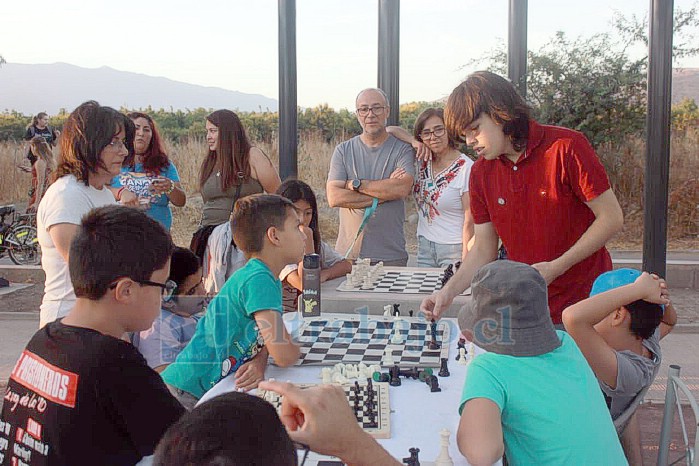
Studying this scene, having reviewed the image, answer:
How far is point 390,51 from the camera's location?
5570 millimetres

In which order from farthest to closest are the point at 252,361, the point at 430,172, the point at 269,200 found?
1. the point at 430,172
2. the point at 269,200
3. the point at 252,361

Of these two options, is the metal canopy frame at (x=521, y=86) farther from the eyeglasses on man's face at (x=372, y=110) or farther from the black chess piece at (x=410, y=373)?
the black chess piece at (x=410, y=373)

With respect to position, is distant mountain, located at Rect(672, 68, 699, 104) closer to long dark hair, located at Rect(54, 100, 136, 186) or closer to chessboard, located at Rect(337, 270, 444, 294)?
chessboard, located at Rect(337, 270, 444, 294)

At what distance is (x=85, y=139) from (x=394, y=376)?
4.77 ft

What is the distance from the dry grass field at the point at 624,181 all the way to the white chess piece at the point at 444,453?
20.7 feet


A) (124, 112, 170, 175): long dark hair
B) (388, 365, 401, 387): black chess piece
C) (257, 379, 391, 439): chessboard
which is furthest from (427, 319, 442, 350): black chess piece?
(124, 112, 170, 175): long dark hair

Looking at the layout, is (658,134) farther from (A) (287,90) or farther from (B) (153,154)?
(B) (153,154)

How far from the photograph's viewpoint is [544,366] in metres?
1.66

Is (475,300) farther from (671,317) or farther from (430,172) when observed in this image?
(430,172)

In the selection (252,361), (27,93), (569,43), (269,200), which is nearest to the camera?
(252,361)

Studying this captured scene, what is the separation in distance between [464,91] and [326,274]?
5.15ft

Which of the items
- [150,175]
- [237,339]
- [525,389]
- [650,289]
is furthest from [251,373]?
[150,175]

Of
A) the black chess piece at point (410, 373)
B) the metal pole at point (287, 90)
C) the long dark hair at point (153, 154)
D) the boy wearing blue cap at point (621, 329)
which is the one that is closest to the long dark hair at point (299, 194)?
the long dark hair at point (153, 154)

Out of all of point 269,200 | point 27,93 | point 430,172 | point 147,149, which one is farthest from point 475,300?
point 27,93
